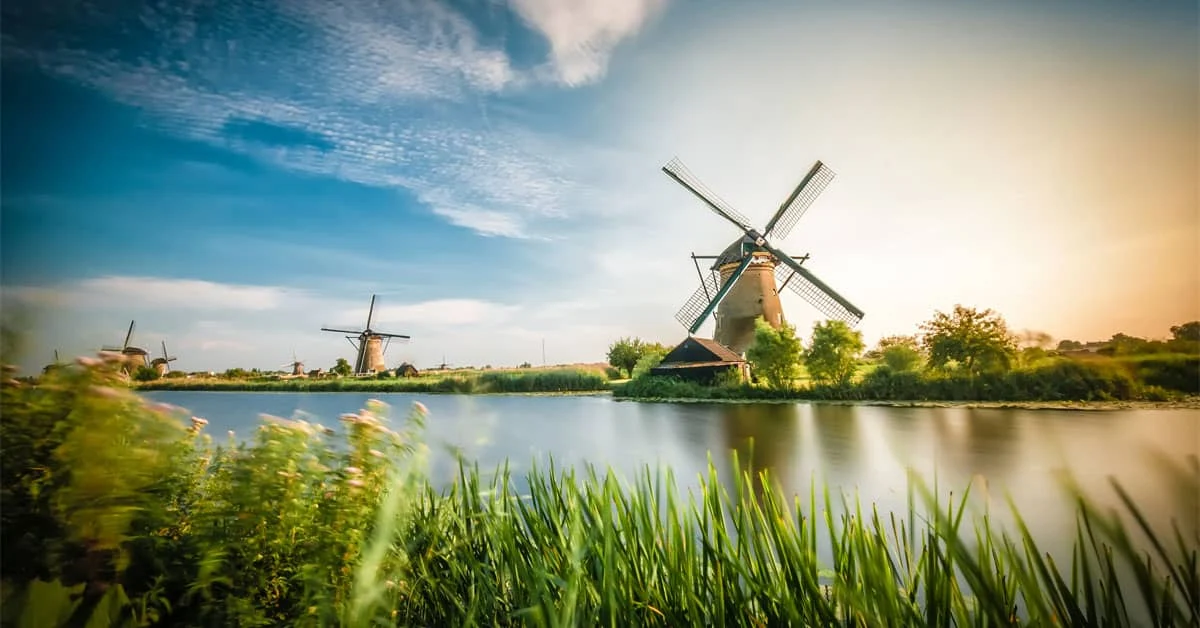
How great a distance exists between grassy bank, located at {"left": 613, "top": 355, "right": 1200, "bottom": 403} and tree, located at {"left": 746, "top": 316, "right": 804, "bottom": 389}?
0.73 m

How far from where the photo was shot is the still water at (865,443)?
613cm

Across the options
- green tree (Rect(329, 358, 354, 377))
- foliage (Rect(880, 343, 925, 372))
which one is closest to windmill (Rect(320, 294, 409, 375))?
green tree (Rect(329, 358, 354, 377))

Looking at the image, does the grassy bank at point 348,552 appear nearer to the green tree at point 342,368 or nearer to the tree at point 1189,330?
the tree at point 1189,330

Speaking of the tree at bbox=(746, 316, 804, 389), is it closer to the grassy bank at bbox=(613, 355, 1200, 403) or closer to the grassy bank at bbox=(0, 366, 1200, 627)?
the grassy bank at bbox=(613, 355, 1200, 403)

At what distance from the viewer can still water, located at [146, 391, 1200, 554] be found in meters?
6.13

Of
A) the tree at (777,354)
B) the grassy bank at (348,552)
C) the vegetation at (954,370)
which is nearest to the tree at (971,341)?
the vegetation at (954,370)

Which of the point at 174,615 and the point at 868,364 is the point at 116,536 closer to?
the point at 174,615

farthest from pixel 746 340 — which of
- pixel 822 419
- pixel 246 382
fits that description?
pixel 246 382

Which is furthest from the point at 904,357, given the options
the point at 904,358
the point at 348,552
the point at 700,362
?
the point at 348,552

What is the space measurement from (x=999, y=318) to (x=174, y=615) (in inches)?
755

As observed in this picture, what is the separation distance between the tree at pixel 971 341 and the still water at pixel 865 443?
2564mm

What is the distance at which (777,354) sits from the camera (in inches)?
755

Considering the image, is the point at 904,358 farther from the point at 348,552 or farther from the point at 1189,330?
the point at 348,552

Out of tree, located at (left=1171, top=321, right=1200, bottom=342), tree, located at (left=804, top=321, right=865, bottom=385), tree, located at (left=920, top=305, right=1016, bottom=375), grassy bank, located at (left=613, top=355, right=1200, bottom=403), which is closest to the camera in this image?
tree, located at (left=1171, top=321, right=1200, bottom=342)
